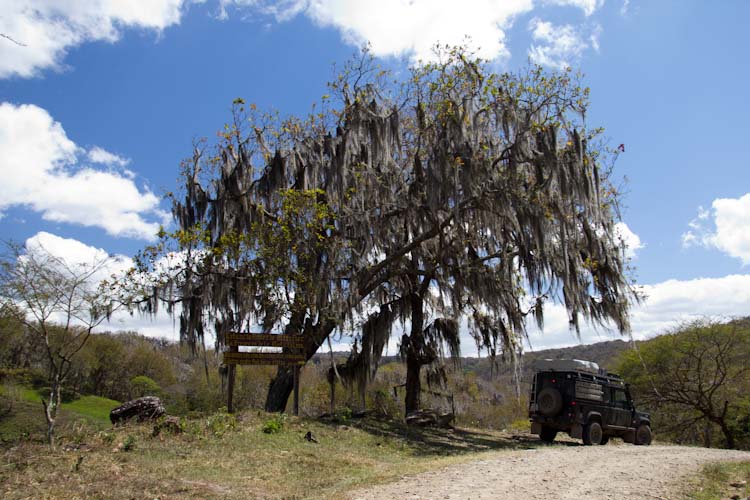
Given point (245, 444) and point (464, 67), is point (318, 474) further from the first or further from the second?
point (464, 67)

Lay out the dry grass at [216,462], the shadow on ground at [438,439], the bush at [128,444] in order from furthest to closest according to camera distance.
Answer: the shadow on ground at [438,439], the bush at [128,444], the dry grass at [216,462]

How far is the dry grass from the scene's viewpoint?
6.39 meters

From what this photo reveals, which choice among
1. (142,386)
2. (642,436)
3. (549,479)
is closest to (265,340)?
(549,479)

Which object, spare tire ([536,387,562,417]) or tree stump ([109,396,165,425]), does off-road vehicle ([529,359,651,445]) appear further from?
tree stump ([109,396,165,425])

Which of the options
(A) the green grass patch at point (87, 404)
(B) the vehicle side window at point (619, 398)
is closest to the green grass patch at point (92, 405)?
(A) the green grass patch at point (87, 404)

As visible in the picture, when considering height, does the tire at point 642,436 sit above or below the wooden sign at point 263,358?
below

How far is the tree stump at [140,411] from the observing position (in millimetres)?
10273

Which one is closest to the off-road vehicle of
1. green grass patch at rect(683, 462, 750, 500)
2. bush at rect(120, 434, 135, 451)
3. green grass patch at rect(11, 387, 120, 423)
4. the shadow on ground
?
the shadow on ground

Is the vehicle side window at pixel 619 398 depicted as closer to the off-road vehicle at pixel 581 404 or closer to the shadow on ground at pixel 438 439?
the off-road vehicle at pixel 581 404

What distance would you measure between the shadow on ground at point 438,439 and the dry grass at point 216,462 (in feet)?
0.40

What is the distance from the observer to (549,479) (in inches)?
300

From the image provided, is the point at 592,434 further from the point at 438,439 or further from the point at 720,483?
the point at 720,483

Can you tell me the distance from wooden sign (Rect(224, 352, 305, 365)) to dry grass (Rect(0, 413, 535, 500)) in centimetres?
120

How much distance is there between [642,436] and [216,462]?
39.7ft
